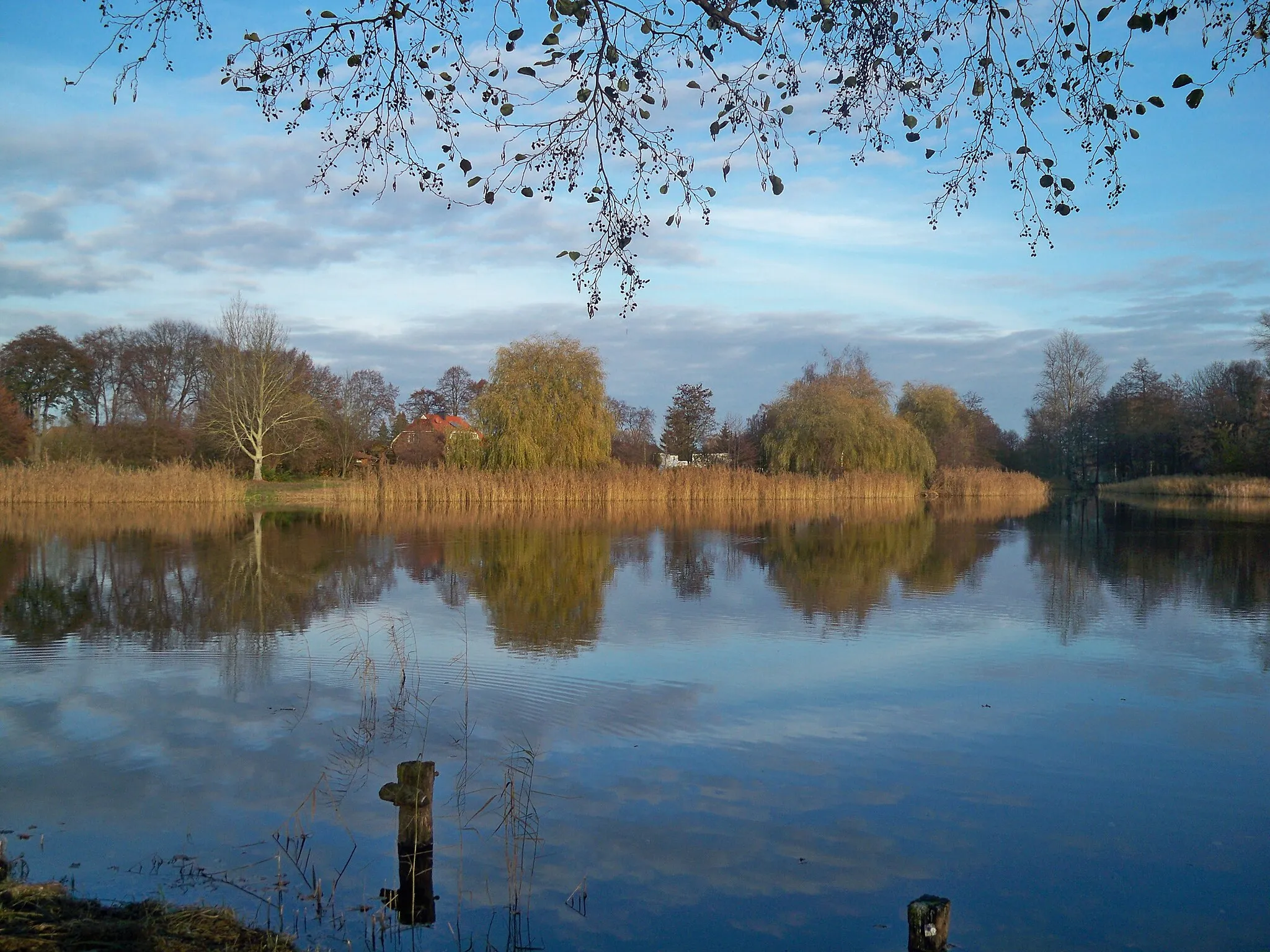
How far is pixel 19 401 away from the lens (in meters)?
41.6

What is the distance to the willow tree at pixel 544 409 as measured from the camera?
32969 mm

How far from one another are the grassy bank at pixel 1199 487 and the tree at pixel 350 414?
122 feet

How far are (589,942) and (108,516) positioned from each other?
81.8 feet

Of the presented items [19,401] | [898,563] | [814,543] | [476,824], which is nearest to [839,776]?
[476,824]

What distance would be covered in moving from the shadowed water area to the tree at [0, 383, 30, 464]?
25.6 m

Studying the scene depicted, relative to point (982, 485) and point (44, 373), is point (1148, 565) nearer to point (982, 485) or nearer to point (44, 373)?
point (982, 485)

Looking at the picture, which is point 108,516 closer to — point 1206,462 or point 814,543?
point 814,543

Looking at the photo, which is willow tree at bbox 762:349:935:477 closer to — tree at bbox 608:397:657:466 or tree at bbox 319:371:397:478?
tree at bbox 608:397:657:466

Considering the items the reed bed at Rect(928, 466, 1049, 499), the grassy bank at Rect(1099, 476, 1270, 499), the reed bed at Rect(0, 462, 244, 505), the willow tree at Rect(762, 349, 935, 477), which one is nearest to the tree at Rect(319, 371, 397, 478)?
the reed bed at Rect(0, 462, 244, 505)

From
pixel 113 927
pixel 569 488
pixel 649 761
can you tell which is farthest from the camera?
pixel 569 488

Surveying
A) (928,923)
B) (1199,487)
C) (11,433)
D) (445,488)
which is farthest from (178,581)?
(1199,487)

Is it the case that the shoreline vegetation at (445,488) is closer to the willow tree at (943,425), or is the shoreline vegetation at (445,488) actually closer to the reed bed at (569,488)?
the reed bed at (569,488)

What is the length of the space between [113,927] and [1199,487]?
48.0 meters

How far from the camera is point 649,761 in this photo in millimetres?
5492
